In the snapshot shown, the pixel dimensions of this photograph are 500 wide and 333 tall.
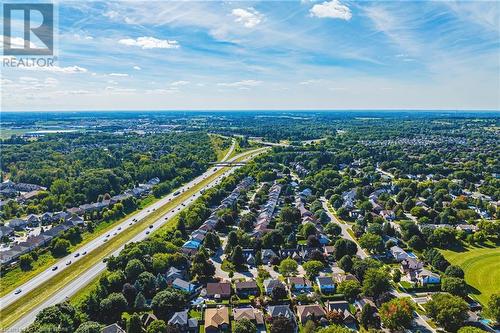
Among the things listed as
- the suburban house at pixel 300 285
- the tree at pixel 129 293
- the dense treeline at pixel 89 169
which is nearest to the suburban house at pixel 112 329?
the tree at pixel 129 293

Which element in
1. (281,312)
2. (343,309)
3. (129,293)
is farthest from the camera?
(129,293)

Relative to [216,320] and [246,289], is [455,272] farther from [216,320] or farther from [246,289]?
[216,320]

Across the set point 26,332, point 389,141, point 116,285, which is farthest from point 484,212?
point 389,141

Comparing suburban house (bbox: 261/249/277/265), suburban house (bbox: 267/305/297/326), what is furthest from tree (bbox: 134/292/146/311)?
suburban house (bbox: 261/249/277/265)

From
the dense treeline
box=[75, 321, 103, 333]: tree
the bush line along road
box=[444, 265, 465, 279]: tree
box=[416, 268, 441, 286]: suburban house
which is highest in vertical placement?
the dense treeline

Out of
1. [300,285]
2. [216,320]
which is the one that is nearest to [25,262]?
[216,320]

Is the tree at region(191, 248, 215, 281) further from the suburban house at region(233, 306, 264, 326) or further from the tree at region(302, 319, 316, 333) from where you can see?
the tree at region(302, 319, 316, 333)
